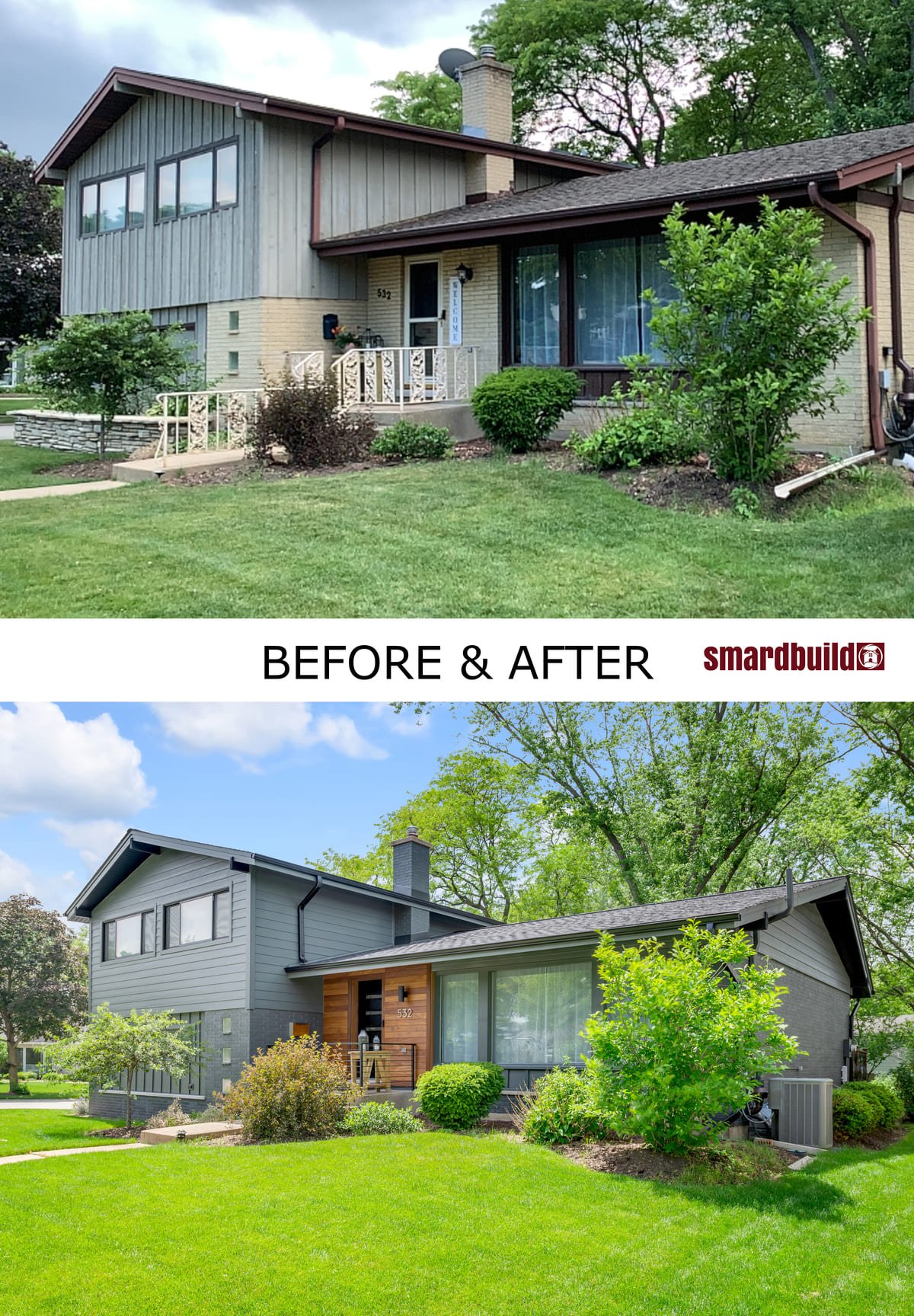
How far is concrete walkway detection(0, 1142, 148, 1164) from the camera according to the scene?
39.3 ft

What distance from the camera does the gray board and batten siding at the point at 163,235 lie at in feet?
74.4

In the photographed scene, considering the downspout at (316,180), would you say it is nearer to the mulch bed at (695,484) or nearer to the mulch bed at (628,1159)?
the mulch bed at (695,484)

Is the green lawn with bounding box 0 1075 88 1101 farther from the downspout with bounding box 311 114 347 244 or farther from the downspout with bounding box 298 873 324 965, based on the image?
the downspout with bounding box 311 114 347 244

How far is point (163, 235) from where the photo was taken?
82.0 ft

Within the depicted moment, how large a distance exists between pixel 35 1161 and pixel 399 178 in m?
19.5

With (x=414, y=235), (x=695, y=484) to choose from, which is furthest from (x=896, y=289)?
(x=414, y=235)

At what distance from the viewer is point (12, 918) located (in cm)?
3225

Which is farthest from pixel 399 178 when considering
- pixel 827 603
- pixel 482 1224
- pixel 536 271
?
pixel 482 1224

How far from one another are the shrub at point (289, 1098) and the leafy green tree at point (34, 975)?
21296 mm

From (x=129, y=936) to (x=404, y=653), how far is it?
12274 mm

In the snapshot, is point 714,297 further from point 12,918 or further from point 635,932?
point 12,918

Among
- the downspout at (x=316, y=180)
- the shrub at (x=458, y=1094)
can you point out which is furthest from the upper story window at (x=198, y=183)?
the shrub at (x=458, y=1094)

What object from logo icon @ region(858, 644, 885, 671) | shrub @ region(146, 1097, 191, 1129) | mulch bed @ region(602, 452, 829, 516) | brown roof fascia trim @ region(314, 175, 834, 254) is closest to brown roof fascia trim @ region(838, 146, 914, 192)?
brown roof fascia trim @ region(314, 175, 834, 254)

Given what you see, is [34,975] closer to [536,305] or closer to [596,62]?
[536,305]
